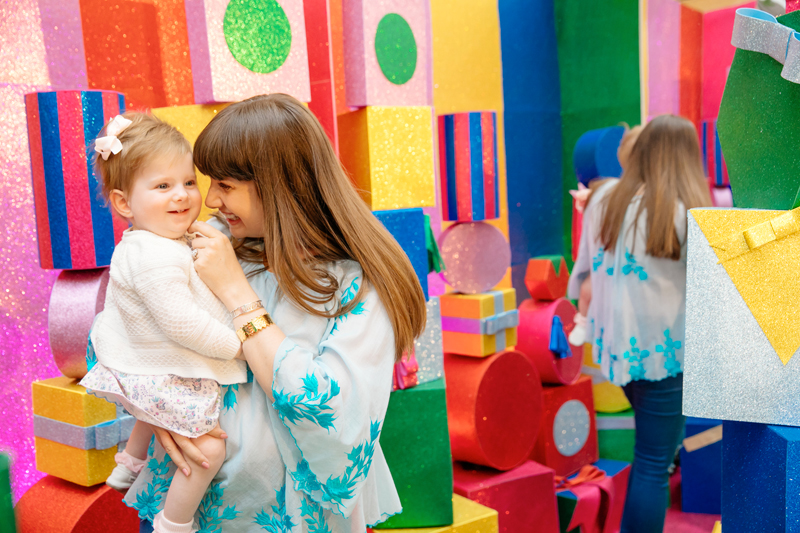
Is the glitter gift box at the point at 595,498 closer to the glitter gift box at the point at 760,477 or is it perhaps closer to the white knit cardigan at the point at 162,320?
the glitter gift box at the point at 760,477

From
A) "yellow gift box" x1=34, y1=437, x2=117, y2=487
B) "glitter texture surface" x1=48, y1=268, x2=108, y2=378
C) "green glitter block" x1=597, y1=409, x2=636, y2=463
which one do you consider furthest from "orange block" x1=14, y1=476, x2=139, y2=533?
"green glitter block" x1=597, y1=409, x2=636, y2=463

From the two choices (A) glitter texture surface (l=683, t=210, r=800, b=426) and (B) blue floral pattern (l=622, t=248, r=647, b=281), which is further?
(B) blue floral pattern (l=622, t=248, r=647, b=281)

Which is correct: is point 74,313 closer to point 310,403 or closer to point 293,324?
point 293,324

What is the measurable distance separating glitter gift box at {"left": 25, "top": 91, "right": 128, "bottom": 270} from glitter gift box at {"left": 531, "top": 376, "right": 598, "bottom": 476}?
214cm

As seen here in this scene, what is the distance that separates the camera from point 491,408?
2.55 m

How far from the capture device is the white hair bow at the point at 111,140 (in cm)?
120

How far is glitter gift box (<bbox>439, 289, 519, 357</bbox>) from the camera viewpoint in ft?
8.20

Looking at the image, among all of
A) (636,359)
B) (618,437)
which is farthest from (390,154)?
(618,437)

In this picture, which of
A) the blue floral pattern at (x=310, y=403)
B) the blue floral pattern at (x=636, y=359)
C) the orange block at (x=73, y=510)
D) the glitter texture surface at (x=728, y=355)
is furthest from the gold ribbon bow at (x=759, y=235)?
the orange block at (x=73, y=510)

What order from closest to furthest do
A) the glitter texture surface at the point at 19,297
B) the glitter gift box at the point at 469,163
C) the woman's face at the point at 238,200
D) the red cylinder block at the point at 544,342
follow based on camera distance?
the woman's face at the point at 238,200 → the glitter texture surface at the point at 19,297 → the glitter gift box at the point at 469,163 → the red cylinder block at the point at 544,342

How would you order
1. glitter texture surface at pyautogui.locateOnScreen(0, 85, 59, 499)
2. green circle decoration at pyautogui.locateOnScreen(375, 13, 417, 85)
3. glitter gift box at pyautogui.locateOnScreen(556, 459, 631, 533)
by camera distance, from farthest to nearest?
1. glitter gift box at pyautogui.locateOnScreen(556, 459, 631, 533)
2. green circle decoration at pyautogui.locateOnScreen(375, 13, 417, 85)
3. glitter texture surface at pyautogui.locateOnScreen(0, 85, 59, 499)

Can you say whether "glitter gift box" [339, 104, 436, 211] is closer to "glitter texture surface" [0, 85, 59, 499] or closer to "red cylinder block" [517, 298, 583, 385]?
"glitter texture surface" [0, 85, 59, 499]

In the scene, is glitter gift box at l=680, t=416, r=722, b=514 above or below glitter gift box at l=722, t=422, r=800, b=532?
below

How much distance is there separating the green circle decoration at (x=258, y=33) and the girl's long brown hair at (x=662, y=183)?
4.47ft
